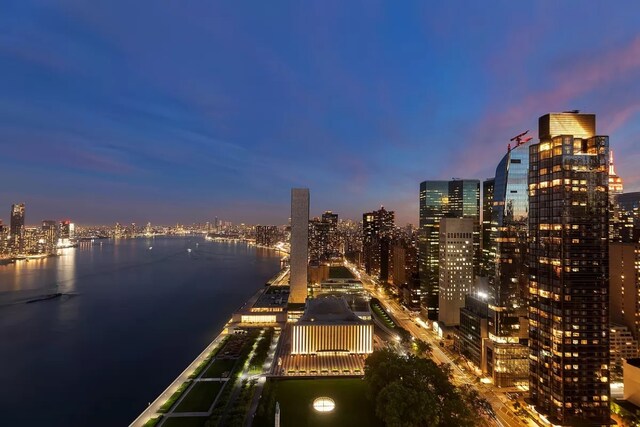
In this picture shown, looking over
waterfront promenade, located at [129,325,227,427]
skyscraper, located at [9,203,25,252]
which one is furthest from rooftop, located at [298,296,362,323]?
skyscraper, located at [9,203,25,252]

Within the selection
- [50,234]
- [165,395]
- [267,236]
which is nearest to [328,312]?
[165,395]

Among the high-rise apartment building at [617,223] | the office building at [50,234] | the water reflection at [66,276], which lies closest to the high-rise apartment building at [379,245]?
the high-rise apartment building at [617,223]

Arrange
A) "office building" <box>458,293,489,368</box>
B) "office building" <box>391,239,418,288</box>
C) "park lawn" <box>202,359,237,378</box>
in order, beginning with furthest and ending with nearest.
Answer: "office building" <box>391,239,418,288</box> → "office building" <box>458,293,489,368</box> → "park lawn" <box>202,359,237,378</box>

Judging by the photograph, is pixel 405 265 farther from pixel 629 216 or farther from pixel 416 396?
pixel 416 396

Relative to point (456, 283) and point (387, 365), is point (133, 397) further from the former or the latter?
point (456, 283)

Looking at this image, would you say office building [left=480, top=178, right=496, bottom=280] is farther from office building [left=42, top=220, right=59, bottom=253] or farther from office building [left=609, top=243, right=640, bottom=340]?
office building [left=42, top=220, right=59, bottom=253]

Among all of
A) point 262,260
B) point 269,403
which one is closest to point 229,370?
point 269,403

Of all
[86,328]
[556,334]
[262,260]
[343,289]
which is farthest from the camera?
[262,260]
